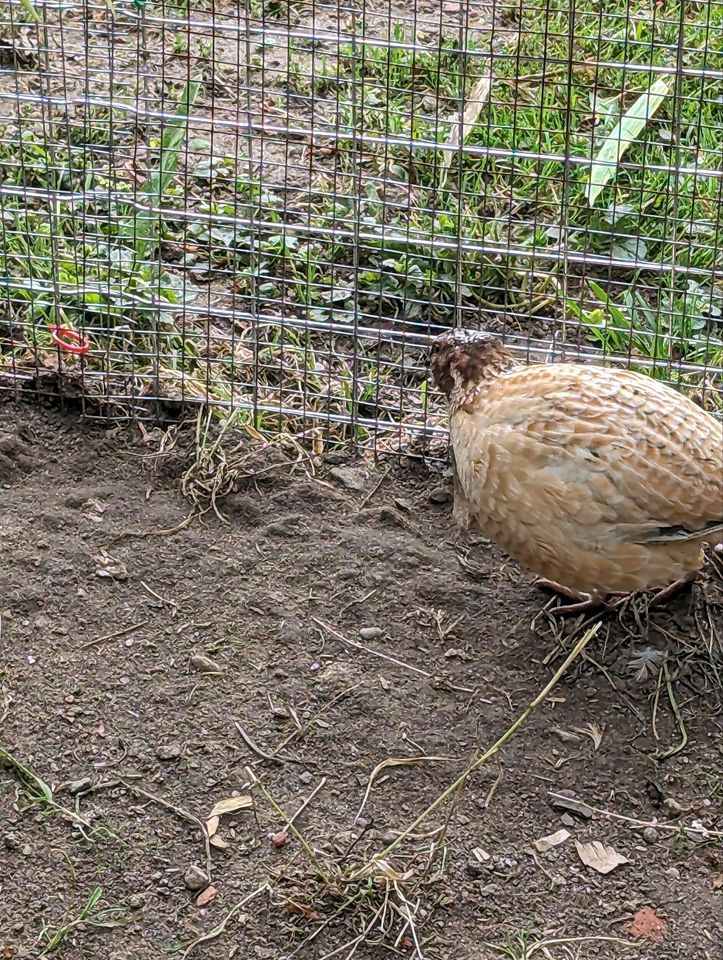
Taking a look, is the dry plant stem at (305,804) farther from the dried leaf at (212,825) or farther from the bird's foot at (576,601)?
the bird's foot at (576,601)

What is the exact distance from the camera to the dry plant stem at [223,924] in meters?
3.52

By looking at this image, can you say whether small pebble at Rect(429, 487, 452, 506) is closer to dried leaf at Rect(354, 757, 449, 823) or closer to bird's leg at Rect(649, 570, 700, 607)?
bird's leg at Rect(649, 570, 700, 607)

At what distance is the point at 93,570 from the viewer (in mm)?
4605

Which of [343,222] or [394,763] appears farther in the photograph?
[343,222]

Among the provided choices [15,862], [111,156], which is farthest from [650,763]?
[111,156]

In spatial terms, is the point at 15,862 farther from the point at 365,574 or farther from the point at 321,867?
the point at 365,574

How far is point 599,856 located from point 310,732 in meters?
0.95

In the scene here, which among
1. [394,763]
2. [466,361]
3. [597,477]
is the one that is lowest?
[394,763]

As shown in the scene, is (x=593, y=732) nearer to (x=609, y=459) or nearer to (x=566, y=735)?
(x=566, y=735)

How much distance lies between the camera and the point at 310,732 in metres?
4.10

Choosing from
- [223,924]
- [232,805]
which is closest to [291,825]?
[232,805]

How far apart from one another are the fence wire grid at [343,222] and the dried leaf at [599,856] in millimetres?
1867

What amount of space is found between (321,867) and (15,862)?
34.2 inches

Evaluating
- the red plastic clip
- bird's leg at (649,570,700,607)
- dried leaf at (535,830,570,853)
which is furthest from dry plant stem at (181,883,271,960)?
the red plastic clip
